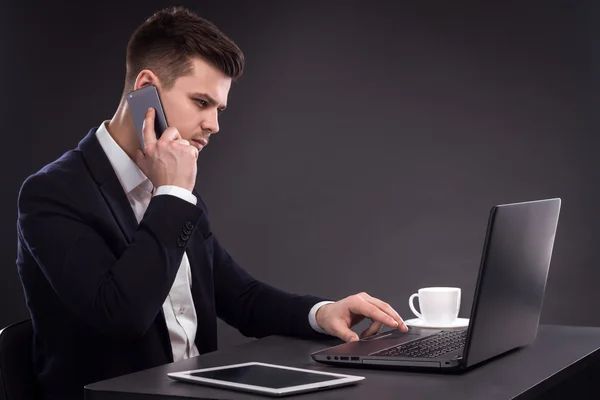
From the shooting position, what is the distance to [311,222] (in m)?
3.59

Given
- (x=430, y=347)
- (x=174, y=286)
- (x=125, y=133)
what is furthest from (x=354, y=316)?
(x=125, y=133)

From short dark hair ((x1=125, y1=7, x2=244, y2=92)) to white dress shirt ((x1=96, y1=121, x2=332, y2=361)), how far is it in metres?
0.20

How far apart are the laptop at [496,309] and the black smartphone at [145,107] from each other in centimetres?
64

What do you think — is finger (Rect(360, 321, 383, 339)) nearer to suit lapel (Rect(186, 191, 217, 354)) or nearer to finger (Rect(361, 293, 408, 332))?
finger (Rect(361, 293, 408, 332))

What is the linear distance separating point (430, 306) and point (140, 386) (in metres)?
0.75

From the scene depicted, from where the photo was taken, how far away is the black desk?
106 cm

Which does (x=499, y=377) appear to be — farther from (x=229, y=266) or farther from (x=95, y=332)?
(x=229, y=266)

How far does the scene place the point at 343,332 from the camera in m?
1.54

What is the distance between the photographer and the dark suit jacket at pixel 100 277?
1.41 meters

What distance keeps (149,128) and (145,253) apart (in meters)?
0.36

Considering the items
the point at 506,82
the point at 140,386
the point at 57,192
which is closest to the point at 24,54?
the point at 506,82

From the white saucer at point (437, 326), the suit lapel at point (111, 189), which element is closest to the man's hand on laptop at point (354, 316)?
the white saucer at point (437, 326)

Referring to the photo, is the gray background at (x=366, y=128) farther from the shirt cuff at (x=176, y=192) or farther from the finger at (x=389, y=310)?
the shirt cuff at (x=176, y=192)

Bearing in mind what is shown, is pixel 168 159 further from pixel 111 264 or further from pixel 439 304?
pixel 439 304
